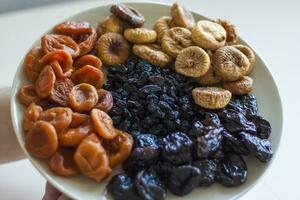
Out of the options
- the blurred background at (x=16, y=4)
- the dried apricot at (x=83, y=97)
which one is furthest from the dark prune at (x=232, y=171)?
the blurred background at (x=16, y=4)

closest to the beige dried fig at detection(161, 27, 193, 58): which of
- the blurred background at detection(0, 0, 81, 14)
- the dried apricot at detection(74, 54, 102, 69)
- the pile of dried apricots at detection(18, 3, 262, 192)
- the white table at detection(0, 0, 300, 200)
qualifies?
the pile of dried apricots at detection(18, 3, 262, 192)

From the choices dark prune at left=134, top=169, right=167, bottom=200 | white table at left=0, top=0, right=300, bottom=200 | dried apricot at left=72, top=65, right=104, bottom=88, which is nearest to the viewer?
dark prune at left=134, top=169, right=167, bottom=200

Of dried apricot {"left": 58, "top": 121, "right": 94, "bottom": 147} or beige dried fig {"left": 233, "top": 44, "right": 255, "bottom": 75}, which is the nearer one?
dried apricot {"left": 58, "top": 121, "right": 94, "bottom": 147}

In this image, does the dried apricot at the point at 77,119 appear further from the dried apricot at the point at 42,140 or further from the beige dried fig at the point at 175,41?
the beige dried fig at the point at 175,41

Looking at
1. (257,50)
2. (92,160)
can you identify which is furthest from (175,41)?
(257,50)

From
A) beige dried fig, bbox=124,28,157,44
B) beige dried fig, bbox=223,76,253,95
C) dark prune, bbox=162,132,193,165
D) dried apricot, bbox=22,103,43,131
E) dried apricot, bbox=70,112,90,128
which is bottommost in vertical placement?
dried apricot, bbox=22,103,43,131

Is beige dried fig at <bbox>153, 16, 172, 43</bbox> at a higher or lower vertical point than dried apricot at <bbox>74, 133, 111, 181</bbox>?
higher

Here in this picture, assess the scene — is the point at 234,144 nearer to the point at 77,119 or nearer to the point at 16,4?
the point at 77,119

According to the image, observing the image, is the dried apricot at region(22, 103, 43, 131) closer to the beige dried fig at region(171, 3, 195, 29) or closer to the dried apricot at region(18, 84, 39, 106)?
the dried apricot at region(18, 84, 39, 106)
